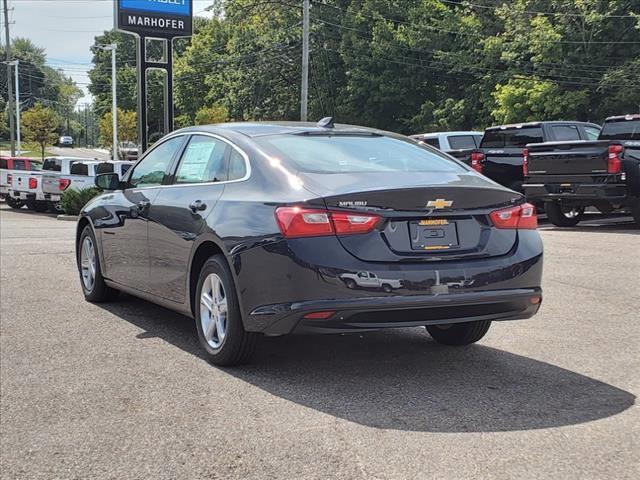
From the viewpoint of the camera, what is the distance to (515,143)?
53.7ft

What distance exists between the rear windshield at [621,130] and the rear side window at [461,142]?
4.89 metres

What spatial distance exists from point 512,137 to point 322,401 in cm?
1317

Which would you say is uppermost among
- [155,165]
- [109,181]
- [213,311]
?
[155,165]

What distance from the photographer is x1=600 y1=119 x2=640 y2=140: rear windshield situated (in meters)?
13.8

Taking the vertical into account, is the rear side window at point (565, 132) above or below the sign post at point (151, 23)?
below

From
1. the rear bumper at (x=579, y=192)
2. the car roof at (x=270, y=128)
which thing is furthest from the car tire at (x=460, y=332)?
the rear bumper at (x=579, y=192)

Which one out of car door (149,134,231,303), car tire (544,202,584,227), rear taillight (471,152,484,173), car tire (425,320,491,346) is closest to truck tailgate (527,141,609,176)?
car tire (544,202,584,227)

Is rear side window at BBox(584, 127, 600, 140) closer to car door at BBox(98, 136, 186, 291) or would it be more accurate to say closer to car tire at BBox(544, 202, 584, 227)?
car tire at BBox(544, 202, 584, 227)

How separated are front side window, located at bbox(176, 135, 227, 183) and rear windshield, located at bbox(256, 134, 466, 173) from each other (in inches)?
14.1

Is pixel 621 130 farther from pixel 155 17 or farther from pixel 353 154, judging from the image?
pixel 155 17

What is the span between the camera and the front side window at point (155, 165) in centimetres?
611

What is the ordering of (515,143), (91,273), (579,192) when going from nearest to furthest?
(91,273)
(579,192)
(515,143)

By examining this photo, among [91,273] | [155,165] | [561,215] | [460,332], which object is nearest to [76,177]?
[561,215]

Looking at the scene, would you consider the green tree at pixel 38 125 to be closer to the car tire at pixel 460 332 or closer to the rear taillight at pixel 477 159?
the rear taillight at pixel 477 159
